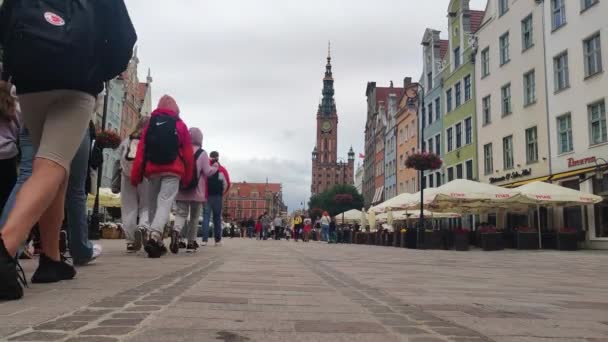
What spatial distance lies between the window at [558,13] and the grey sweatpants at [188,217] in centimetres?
2069

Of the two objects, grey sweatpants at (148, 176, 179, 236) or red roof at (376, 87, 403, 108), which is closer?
grey sweatpants at (148, 176, 179, 236)

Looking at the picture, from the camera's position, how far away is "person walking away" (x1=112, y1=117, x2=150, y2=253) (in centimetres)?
792

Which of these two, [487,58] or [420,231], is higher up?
[487,58]

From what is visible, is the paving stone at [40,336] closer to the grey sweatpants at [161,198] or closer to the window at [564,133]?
the grey sweatpants at [161,198]

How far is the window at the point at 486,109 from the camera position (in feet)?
104

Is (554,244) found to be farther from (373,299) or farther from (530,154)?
(373,299)

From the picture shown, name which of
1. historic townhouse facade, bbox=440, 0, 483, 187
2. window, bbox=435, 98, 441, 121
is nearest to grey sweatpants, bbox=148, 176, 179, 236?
historic townhouse facade, bbox=440, 0, 483, 187

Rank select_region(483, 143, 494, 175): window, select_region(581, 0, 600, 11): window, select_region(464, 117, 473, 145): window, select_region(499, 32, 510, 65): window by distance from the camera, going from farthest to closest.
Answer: select_region(464, 117, 473, 145): window → select_region(483, 143, 494, 175): window → select_region(499, 32, 510, 65): window → select_region(581, 0, 600, 11): window

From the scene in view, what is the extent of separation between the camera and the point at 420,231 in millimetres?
19281

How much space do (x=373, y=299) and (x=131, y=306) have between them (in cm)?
144

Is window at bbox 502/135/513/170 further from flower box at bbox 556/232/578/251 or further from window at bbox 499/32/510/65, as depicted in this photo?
flower box at bbox 556/232/578/251

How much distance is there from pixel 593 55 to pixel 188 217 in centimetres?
1904

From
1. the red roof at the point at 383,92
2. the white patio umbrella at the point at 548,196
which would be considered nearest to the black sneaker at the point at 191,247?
the white patio umbrella at the point at 548,196

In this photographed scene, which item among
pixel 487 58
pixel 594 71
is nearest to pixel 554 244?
pixel 594 71
